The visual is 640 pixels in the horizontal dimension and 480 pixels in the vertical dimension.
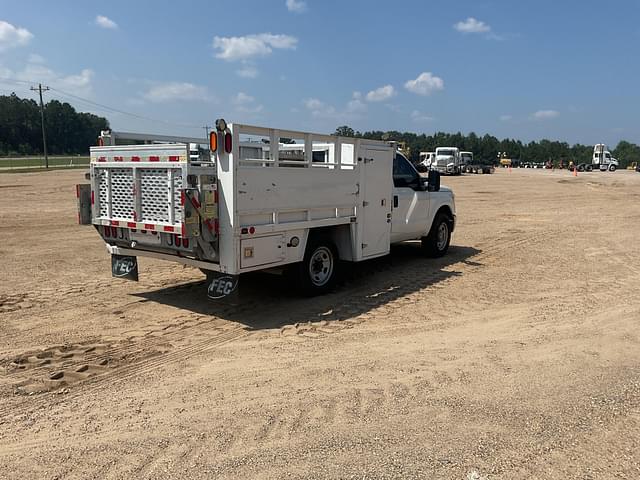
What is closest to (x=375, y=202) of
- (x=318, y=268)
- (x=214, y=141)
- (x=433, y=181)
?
(x=318, y=268)

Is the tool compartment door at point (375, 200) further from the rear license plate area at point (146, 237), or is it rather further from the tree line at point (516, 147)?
the tree line at point (516, 147)

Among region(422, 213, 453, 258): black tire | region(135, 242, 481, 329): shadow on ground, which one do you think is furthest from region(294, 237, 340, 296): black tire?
region(422, 213, 453, 258): black tire

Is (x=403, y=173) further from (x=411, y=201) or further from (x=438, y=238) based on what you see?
(x=438, y=238)

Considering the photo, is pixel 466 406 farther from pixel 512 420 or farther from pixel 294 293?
pixel 294 293

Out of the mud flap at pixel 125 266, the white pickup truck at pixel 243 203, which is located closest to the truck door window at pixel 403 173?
the white pickup truck at pixel 243 203

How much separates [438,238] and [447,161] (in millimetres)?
43157

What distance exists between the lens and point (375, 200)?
8.20 metres

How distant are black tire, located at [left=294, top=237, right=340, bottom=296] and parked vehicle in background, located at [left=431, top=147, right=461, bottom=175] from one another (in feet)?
151

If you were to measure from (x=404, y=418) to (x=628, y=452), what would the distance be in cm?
152

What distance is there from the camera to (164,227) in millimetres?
6098

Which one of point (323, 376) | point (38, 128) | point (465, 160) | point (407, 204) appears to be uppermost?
point (38, 128)

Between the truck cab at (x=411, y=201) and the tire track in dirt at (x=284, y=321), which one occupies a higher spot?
the truck cab at (x=411, y=201)

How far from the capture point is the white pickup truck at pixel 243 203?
5.90 m

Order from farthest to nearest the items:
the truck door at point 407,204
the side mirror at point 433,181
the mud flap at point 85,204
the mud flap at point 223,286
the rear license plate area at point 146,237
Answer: the side mirror at point 433,181, the truck door at point 407,204, the mud flap at point 85,204, the rear license plate area at point 146,237, the mud flap at point 223,286
